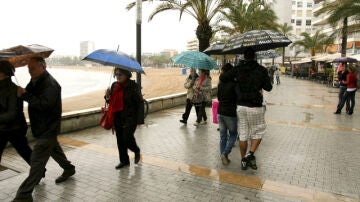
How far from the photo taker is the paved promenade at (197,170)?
13.2 ft

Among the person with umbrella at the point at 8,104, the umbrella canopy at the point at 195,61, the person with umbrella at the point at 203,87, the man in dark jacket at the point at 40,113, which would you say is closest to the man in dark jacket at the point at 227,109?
the umbrella canopy at the point at 195,61

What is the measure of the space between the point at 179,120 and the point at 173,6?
6.66 meters

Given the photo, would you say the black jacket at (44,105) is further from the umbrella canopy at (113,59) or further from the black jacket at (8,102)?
the umbrella canopy at (113,59)

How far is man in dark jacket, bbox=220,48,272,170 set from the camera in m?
4.62

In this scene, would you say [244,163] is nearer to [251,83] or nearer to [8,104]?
[251,83]

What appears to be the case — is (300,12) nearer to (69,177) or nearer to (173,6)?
(173,6)

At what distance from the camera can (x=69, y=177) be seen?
14.8ft

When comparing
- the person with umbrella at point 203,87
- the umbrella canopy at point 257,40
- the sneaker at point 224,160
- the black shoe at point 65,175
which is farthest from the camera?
the person with umbrella at point 203,87

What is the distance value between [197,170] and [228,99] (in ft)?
3.78

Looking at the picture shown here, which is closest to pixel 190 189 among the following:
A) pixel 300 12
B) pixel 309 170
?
pixel 309 170

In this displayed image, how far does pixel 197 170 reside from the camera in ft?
16.1

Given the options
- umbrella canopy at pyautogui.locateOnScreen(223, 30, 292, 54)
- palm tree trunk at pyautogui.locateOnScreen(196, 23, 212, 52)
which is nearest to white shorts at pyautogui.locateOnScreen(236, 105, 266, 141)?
umbrella canopy at pyautogui.locateOnScreen(223, 30, 292, 54)

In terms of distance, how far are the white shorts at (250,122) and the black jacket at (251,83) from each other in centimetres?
8

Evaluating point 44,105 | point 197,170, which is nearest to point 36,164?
point 44,105
